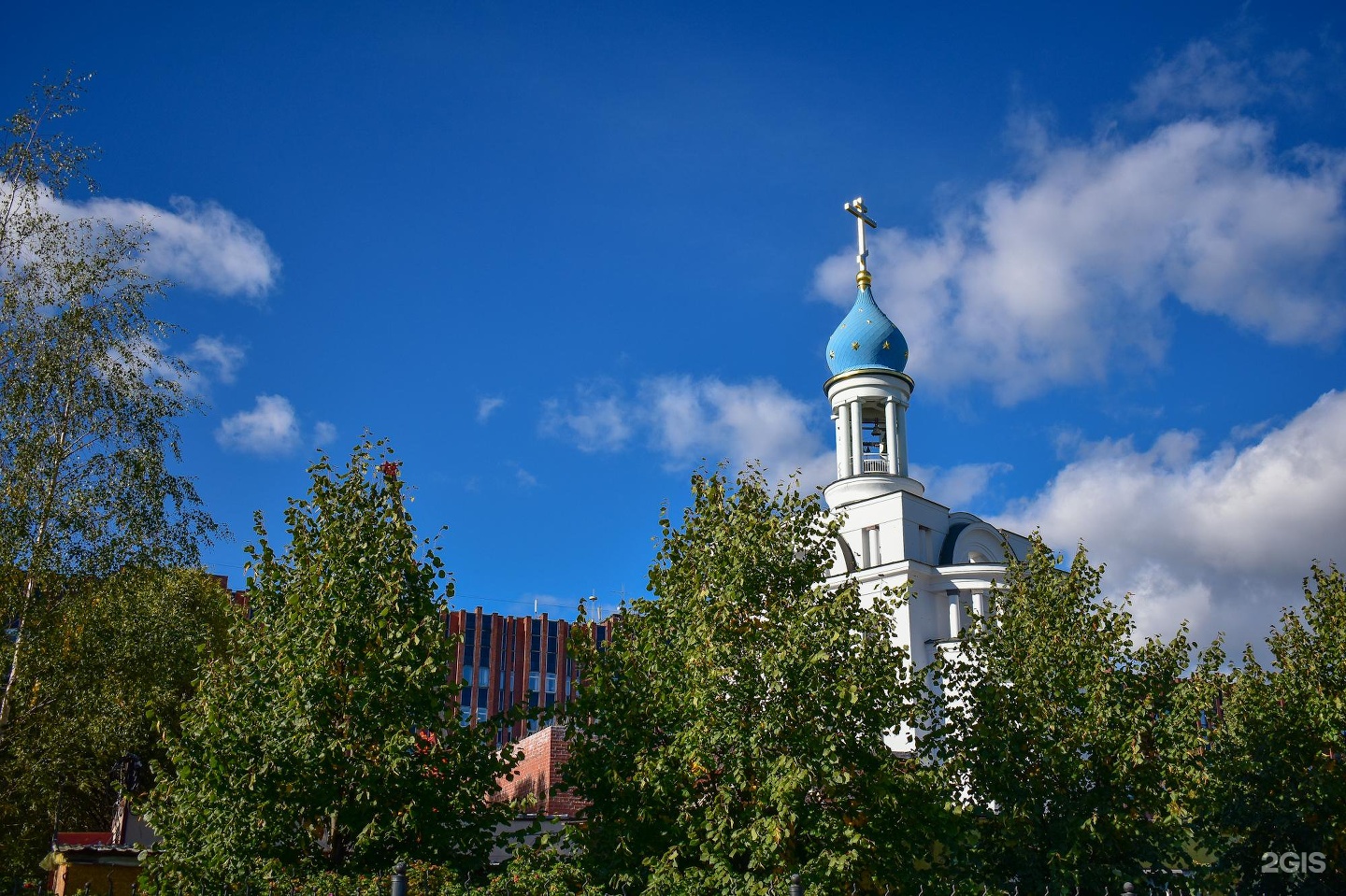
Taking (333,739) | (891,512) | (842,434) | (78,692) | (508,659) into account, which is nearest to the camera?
(333,739)

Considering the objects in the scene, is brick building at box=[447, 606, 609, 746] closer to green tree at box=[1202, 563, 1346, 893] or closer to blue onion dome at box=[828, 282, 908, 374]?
blue onion dome at box=[828, 282, 908, 374]

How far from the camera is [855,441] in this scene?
42719 millimetres

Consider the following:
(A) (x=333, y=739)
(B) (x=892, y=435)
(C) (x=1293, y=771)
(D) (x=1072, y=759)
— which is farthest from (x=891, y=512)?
(A) (x=333, y=739)

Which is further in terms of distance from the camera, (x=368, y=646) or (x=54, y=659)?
(x=54, y=659)

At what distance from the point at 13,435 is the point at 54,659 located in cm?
452

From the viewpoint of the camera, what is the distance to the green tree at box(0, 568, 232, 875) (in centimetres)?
2000

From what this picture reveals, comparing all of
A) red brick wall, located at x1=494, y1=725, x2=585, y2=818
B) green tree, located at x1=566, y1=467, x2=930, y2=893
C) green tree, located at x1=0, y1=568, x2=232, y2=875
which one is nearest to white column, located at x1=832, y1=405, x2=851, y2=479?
red brick wall, located at x1=494, y1=725, x2=585, y2=818

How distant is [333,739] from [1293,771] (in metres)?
16.3

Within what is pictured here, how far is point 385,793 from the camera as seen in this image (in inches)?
534

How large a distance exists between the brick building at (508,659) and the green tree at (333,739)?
252ft

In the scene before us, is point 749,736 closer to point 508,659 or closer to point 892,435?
point 892,435

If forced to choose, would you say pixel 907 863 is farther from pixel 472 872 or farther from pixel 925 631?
pixel 925 631

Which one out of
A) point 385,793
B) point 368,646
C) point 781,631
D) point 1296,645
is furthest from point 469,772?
point 1296,645

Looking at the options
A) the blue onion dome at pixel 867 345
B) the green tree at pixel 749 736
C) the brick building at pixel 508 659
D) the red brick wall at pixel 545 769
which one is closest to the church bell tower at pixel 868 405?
the blue onion dome at pixel 867 345
